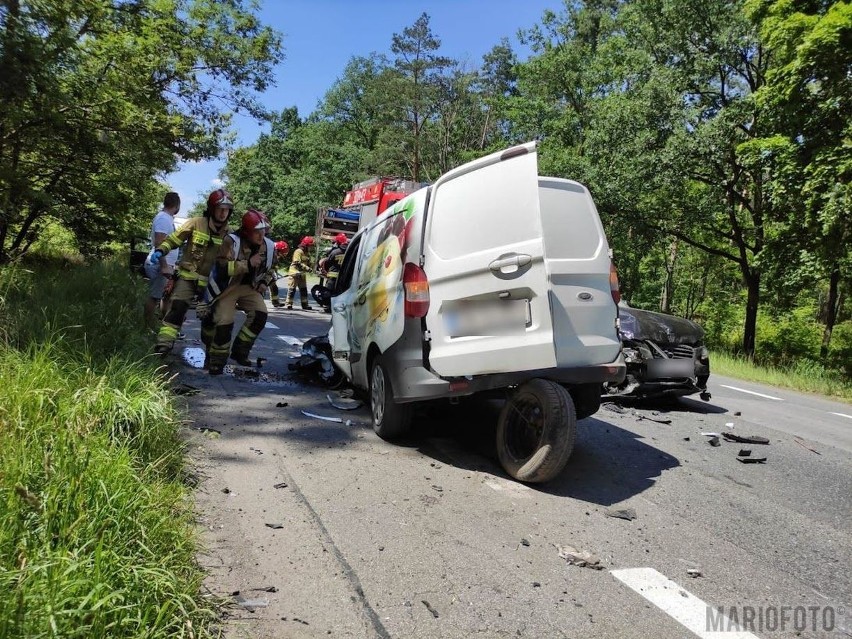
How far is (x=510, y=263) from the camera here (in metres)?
4.04

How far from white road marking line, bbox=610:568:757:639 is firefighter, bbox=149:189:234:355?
5345mm

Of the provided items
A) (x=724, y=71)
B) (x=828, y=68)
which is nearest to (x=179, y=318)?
(x=828, y=68)

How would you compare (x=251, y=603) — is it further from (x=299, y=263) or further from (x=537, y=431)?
(x=299, y=263)

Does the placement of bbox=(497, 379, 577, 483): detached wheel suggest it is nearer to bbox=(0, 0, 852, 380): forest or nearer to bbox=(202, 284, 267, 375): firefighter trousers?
bbox=(202, 284, 267, 375): firefighter trousers

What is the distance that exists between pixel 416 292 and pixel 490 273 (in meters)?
0.59

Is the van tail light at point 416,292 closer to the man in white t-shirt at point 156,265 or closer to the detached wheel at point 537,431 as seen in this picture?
the detached wheel at point 537,431

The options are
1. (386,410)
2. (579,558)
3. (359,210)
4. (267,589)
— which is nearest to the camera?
(267,589)

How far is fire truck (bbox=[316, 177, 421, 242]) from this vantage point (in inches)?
808

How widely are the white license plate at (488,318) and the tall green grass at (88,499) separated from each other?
2055 millimetres

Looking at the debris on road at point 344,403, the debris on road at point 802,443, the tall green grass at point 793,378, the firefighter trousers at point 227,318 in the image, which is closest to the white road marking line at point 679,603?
the debris on road at point 344,403

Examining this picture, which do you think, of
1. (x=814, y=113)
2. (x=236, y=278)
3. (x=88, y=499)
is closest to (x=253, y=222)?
(x=236, y=278)

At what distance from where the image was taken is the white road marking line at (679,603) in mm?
2613

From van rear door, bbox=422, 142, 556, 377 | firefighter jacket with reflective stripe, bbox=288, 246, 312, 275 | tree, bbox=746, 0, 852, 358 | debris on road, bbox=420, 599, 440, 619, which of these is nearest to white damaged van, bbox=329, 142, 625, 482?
van rear door, bbox=422, 142, 556, 377

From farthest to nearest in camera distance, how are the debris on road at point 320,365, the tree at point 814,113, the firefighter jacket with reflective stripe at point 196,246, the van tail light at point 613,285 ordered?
the tree at point 814,113
the debris on road at point 320,365
the firefighter jacket with reflective stripe at point 196,246
the van tail light at point 613,285
